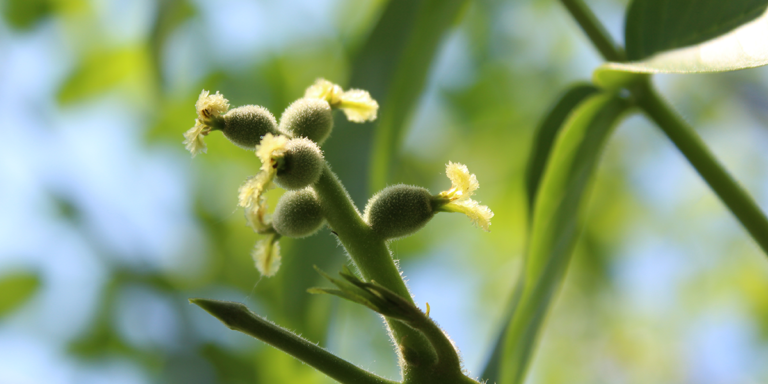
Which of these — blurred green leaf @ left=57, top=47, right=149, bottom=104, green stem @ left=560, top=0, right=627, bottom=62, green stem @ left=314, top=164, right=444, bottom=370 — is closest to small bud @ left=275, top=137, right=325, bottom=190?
green stem @ left=314, top=164, right=444, bottom=370

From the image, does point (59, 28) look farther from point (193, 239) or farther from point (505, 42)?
point (505, 42)

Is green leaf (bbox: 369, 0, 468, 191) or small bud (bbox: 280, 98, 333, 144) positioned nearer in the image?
small bud (bbox: 280, 98, 333, 144)

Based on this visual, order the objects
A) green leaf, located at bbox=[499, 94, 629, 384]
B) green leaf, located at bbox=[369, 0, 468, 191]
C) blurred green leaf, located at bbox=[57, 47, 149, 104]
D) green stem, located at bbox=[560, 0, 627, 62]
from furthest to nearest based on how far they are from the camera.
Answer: blurred green leaf, located at bbox=[57, 47, 149, 104] < green leaf, located at bbox=[369, 0, 468, 191] < green stem, located at bbox=[560, 0, 627, 62] < green leaf, located at bbox=[499, 94, 629, 384]

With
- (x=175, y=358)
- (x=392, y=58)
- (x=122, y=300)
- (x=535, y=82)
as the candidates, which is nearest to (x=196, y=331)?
(x=175, y=358)

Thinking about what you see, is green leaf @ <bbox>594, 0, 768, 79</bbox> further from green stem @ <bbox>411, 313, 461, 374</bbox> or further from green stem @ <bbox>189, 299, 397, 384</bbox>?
green stem @ <bbox>189, 299, 397, 384</bbox>

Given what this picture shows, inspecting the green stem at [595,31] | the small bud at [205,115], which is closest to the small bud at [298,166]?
the small bud at [205,115]

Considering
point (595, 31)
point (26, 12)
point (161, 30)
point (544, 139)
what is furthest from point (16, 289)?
point (595, 31)

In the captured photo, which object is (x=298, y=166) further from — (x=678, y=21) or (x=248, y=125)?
(x=678, y=21)
